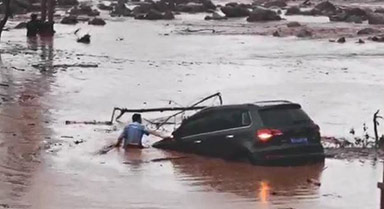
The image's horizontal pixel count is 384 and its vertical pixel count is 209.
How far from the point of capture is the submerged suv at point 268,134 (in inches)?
679

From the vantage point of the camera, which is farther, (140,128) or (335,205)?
(140,128)

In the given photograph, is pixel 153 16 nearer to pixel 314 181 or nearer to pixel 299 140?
pixel 299 140

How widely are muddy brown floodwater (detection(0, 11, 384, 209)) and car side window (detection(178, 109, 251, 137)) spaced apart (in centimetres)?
61

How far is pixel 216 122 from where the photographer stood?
18.6 meters

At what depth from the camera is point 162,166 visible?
18.5 meters

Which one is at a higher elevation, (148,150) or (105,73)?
(148,150)

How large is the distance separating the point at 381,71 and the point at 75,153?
26087 millimetres

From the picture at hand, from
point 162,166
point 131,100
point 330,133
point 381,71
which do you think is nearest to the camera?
point 162,166

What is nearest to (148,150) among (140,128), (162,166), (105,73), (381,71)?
(140,128)

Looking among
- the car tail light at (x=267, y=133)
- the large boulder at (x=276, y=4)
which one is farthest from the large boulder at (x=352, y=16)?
the car tail light at (x=267, y=133)

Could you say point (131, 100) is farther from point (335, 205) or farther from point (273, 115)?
point (335, 205)

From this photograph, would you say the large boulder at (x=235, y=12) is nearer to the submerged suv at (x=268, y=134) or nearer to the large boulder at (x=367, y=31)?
the large boulder at (x=367, y=31)

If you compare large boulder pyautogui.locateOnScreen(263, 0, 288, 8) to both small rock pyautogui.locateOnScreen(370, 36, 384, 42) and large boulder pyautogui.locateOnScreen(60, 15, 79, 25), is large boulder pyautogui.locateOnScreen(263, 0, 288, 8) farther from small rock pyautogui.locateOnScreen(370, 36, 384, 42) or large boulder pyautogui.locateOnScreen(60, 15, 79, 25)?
small rock pyautogui.locateOnScreen(370, 36, 384, 42)

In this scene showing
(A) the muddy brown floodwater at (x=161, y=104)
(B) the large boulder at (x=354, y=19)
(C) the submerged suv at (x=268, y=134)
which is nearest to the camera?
(A) the muddy brown floodwater at (x=161, y=104)
